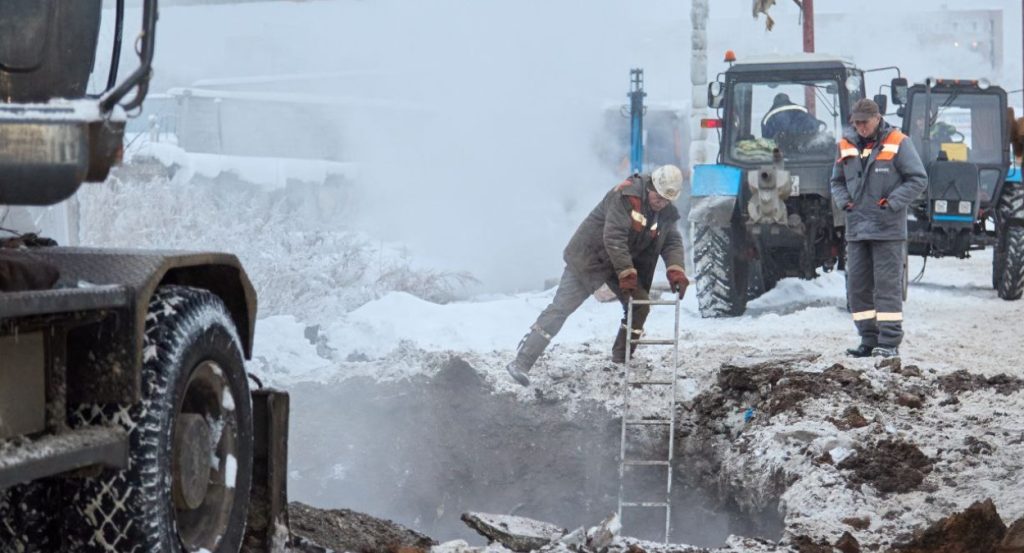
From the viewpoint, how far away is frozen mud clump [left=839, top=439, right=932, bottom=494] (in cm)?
615

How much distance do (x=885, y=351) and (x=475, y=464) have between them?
3.04m

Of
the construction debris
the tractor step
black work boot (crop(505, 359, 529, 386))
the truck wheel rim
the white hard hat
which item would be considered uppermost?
the white hard hat

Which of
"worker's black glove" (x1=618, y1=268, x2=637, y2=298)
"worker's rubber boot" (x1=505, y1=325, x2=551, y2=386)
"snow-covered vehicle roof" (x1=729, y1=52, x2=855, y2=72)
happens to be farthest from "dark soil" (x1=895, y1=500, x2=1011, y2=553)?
"snow-covered vehicle roof" (x1=729, y1=52, x2=855, y2=72)

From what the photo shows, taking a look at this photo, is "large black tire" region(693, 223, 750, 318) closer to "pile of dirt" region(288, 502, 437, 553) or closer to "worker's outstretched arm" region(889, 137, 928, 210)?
"worker's outstretched arm" region(889, 137, 928, 210)

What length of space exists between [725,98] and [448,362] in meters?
4.94

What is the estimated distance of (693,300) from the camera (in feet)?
49.2

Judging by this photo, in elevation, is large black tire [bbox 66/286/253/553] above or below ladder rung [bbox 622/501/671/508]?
above

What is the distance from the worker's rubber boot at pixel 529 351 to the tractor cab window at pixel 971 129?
7312mm

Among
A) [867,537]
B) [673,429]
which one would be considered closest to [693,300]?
[673,429]

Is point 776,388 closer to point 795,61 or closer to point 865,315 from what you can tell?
point 865,315

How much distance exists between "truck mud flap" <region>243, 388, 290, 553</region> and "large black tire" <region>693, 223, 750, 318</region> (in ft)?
30.0

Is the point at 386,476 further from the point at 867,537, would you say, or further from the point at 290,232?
the point at 290,232

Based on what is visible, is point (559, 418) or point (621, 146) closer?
point (559, 418)

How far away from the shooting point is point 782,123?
531 inches
